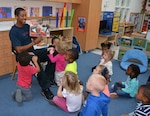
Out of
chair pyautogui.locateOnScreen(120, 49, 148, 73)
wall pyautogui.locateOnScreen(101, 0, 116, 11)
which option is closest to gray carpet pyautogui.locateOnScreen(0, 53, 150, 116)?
chair pyautogui.locateOnScreen(120, 49, 148, 73)

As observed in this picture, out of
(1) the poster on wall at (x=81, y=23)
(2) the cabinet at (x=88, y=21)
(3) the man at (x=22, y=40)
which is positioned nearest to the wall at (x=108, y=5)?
(2) the cabinet at (x=88, y=21)

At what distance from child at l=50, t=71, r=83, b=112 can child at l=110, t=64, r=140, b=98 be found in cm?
73

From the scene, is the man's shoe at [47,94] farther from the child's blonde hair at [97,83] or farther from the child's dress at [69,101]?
the child's blonde hair at [97,83]

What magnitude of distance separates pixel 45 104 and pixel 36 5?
7.06 ft

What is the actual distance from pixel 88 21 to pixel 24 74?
8.25ft

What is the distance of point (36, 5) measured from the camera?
3398 mm

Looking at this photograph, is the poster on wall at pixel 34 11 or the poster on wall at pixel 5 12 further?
the poster on wall at pixel 34 11

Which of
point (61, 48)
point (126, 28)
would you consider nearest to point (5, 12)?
point (61, 48)

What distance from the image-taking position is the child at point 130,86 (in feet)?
7.54

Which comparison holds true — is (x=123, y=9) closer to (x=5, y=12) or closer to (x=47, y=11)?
(x=47, y=11)

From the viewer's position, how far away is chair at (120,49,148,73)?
353 cm

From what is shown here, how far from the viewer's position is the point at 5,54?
2678 mm

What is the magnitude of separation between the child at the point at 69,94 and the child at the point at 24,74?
0.38 metres

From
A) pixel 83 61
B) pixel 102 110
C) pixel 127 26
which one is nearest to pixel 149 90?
pixel 102 110
